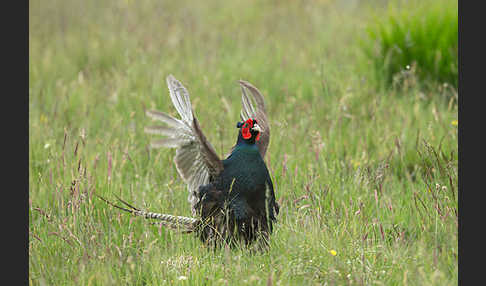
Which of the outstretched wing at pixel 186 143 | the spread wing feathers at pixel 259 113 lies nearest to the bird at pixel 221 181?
the outstretched wing at pixel 186 143

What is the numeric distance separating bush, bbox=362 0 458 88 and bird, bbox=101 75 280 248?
2.80m

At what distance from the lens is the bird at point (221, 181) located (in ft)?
10.4

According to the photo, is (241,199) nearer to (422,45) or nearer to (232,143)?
(232,143)

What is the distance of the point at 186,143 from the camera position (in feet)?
10.7

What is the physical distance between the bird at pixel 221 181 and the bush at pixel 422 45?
280cm

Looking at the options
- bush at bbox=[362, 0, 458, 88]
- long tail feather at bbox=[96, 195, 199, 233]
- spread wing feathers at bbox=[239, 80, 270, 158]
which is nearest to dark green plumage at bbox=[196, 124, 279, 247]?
long tail feather at bbox=[96, 195, 199, 233]

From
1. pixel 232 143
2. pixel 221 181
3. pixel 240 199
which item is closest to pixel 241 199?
pixel 240 199

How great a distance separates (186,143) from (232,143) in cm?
137

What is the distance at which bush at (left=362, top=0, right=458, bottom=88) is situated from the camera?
5523 mm

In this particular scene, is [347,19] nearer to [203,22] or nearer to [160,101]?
[203,22]

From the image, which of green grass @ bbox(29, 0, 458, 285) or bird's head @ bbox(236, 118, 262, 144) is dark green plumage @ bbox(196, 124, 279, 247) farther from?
green grass @ bbox(29, 0, 458, 285)

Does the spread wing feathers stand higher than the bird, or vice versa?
the spread wing feathers

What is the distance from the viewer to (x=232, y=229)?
10.8ft

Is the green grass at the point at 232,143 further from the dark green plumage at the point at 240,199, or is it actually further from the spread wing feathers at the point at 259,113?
the spread wing feathers at the point at 259,113
